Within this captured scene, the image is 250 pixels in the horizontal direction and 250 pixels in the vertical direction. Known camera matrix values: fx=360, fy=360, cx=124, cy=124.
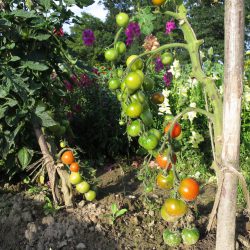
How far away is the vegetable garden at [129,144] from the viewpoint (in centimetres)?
141

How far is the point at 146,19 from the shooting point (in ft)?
4.51

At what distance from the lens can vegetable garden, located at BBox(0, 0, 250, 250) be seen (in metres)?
1.41

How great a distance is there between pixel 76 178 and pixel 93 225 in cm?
35

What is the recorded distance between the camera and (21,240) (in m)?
2.29

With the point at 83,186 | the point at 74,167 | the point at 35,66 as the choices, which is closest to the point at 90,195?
the point at 83,186

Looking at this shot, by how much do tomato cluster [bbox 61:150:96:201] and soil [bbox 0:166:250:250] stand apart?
75 millimetres

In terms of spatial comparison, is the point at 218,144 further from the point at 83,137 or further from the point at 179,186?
the point at 83,137

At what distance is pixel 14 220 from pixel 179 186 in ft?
4.72

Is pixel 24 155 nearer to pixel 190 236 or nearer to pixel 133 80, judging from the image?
pixel 190 236

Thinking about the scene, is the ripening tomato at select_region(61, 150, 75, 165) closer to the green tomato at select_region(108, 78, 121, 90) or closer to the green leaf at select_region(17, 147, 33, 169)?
the green leaf at select_region(17, 147, 33, 169)

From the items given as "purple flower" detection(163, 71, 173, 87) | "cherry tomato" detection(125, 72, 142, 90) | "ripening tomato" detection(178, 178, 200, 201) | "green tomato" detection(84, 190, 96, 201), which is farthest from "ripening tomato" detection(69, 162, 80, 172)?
"purple flower" detection(163, 71, 173, 87)

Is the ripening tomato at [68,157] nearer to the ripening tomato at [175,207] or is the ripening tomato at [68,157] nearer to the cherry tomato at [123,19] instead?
the ripening tomato at [175,207]

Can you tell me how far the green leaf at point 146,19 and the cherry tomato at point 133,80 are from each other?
7.2 inches

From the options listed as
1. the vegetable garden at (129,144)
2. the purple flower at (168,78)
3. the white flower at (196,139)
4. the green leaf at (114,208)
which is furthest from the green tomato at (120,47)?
the purple flower at (168,78)
